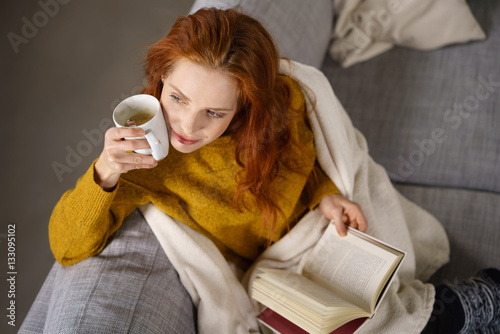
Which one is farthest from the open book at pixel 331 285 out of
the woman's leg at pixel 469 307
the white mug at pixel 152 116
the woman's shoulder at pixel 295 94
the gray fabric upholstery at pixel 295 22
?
the gray fabric upholstery at pixel 295 22

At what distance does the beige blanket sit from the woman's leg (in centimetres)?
7

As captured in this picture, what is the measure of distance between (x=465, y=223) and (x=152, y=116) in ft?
3.84

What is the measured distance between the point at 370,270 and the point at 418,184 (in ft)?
2.03

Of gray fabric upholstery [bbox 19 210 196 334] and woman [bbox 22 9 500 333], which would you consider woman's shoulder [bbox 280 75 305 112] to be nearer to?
woman [bbox 22 9 500 333]

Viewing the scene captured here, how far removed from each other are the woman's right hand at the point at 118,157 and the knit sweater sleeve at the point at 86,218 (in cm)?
2

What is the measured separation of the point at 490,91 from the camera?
1.68 meters

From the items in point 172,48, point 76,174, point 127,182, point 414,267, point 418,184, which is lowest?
point 414,267

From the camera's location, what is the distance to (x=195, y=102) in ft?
2.90

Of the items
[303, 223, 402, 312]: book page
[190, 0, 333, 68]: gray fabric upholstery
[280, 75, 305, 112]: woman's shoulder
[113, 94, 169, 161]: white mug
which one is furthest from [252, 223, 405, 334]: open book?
[190, 0, 333, 68]: gray fabric upholstery

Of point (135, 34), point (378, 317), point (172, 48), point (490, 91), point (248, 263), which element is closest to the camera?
point (172, 48)

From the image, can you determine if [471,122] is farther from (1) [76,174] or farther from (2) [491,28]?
(1) [76,174]

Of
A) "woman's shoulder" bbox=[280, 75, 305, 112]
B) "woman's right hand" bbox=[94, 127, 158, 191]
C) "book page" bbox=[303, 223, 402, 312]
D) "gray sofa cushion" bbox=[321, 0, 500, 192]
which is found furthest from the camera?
"gray sofa cushion" bbox=[321, 0, 500, 192]

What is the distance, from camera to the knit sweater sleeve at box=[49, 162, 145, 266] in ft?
3.07

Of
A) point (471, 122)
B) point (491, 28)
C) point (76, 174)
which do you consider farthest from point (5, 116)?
point (491, 28)
